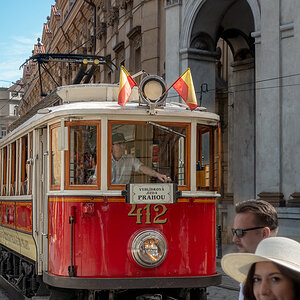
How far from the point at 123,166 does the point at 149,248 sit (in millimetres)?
950

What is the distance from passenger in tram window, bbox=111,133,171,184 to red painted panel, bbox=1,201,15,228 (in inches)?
133

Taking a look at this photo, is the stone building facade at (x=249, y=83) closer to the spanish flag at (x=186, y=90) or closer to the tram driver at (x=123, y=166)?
the spanish flag at (x=186, y=90)

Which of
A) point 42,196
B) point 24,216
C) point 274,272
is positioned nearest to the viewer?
point 274,272

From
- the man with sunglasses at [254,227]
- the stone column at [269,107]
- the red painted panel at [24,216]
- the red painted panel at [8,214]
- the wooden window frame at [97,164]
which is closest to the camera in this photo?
the man with sunglasses at [254,227]

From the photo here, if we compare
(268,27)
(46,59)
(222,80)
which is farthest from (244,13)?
(46,59)

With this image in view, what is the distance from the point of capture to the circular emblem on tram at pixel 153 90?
7688 mm

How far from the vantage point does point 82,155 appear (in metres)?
7.73

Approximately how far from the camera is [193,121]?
781 cm

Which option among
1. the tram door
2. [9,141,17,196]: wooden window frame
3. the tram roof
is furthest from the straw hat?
[9,141,17,196]: wooden window frame

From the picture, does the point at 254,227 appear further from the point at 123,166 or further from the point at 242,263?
the point at 123,166

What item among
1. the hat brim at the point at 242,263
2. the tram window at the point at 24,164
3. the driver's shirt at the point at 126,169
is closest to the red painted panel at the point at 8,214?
the tram window at the point at 24,164

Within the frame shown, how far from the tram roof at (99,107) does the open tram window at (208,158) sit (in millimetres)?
139

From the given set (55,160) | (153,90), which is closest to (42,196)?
(55,160)

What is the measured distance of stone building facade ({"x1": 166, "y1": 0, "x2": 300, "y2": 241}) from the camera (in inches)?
597
